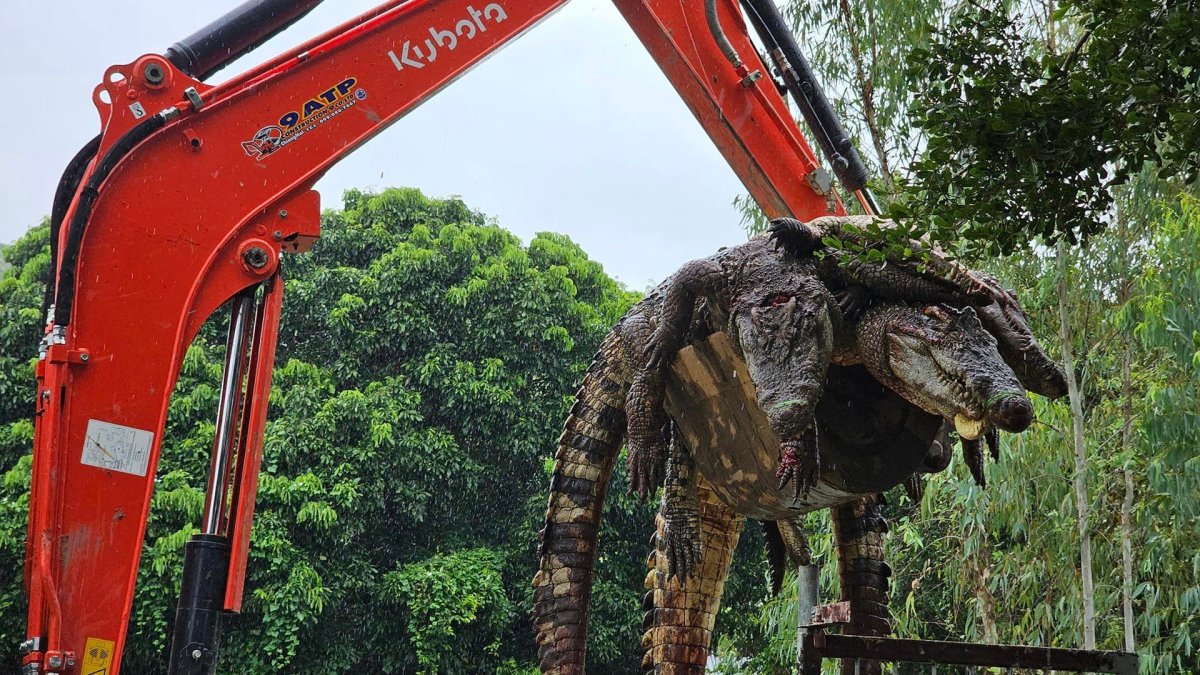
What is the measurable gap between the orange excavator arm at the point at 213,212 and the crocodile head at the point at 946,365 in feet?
5.30

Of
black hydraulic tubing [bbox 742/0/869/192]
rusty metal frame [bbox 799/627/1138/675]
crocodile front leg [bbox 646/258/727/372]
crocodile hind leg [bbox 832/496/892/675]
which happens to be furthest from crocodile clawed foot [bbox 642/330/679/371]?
black hydraulic tubing [bbox 742/0/869/192]

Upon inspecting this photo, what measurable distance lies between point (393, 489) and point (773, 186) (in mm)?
7025

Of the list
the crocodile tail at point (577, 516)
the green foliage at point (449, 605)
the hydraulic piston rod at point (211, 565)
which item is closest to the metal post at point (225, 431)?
the hydraulic piston rod at point (211, 565)

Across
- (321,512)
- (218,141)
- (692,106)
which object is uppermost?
(692,106)

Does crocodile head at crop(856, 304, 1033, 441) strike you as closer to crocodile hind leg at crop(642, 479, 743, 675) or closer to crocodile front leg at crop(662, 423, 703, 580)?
crocodile front leg at crop(662, 423, 703, 580)

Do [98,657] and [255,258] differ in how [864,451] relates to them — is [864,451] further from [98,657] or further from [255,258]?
[98,657]

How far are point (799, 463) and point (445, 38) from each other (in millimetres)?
2477

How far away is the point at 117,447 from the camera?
4039 millimetres

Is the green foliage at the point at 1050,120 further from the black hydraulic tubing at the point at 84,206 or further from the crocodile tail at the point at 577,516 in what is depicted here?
the black hydraulic tubing at the point at 84,206

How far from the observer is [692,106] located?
5.10m

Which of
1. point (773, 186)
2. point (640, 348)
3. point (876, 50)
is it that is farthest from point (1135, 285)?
point (640, 348)

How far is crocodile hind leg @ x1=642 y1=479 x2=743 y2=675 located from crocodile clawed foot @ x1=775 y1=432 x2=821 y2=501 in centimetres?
101

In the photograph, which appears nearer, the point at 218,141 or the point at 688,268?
the point at 688,268

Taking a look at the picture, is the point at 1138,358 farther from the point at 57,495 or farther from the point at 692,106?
the point at 57,495
